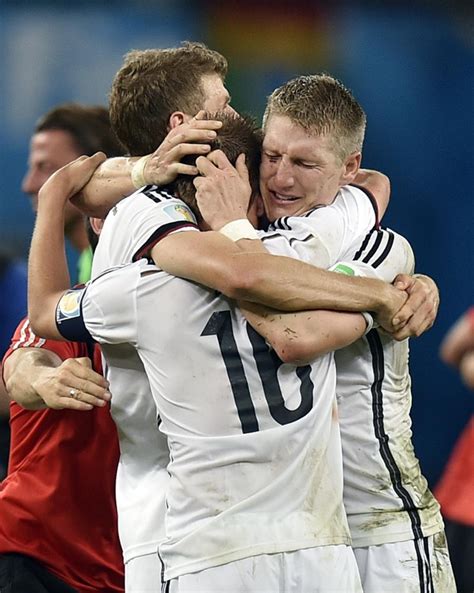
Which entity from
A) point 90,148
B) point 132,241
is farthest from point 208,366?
point 90,148

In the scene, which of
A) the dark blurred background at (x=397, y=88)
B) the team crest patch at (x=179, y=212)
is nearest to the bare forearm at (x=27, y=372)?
the team crest patch at (x=179, y=212)

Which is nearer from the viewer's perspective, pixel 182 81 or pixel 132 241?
pixel 132 241

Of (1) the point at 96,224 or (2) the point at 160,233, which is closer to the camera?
(2) the point at 160,233

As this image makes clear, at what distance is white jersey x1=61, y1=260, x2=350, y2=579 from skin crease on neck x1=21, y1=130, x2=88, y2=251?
2706mm

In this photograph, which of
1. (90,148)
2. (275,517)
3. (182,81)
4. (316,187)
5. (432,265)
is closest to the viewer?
(275,517)

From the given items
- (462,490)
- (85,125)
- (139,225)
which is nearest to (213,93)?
(139,225)

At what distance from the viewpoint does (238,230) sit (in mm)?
3164

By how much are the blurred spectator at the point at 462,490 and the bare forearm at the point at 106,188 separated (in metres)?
3.27

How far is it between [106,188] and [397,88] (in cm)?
443

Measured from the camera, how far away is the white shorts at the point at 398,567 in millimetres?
3441

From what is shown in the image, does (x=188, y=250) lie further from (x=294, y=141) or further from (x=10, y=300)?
(x=10, y=300)

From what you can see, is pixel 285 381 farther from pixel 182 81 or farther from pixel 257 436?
pixel 182 81

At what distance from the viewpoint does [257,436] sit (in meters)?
3.06

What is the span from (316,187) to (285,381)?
2.00 feet
